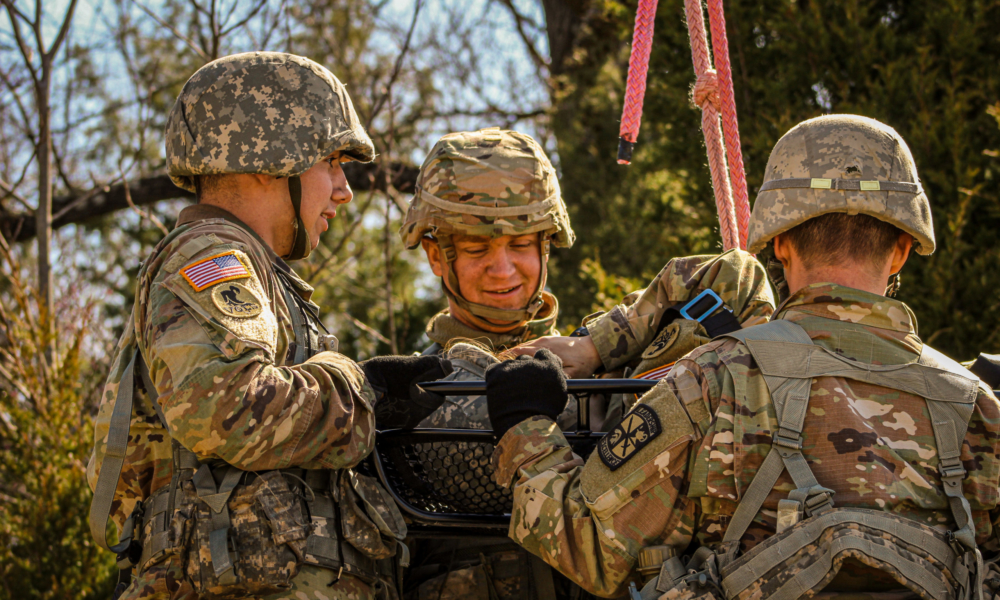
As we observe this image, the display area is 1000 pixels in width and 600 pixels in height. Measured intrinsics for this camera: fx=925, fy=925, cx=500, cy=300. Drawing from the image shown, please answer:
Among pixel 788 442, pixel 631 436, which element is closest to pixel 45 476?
pixel 631 436

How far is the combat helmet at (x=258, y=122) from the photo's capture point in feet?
9.23

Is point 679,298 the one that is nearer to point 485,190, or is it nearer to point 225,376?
point 485,190

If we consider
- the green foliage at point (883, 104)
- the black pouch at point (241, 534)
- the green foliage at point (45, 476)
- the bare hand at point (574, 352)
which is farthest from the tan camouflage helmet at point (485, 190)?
the green foliage at point (45, 476)

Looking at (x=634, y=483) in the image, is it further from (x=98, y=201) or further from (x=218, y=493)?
(x=98, y=201)

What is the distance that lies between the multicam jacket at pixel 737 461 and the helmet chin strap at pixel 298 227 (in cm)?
104

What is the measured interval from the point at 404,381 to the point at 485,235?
0.97m

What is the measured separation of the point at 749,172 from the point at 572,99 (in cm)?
531

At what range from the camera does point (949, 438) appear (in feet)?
7.23

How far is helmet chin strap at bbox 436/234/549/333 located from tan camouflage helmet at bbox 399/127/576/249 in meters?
0.08

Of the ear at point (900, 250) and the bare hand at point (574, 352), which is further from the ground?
the ear at point (900, 250)

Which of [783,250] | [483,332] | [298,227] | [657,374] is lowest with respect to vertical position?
[657,374]

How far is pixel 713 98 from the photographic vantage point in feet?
12.5

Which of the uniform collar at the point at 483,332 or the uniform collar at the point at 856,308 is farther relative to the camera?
the uniform collar at the point at 483,332

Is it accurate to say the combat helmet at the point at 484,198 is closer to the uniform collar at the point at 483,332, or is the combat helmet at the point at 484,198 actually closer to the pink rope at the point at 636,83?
the uniform collar at the point at 483,332
